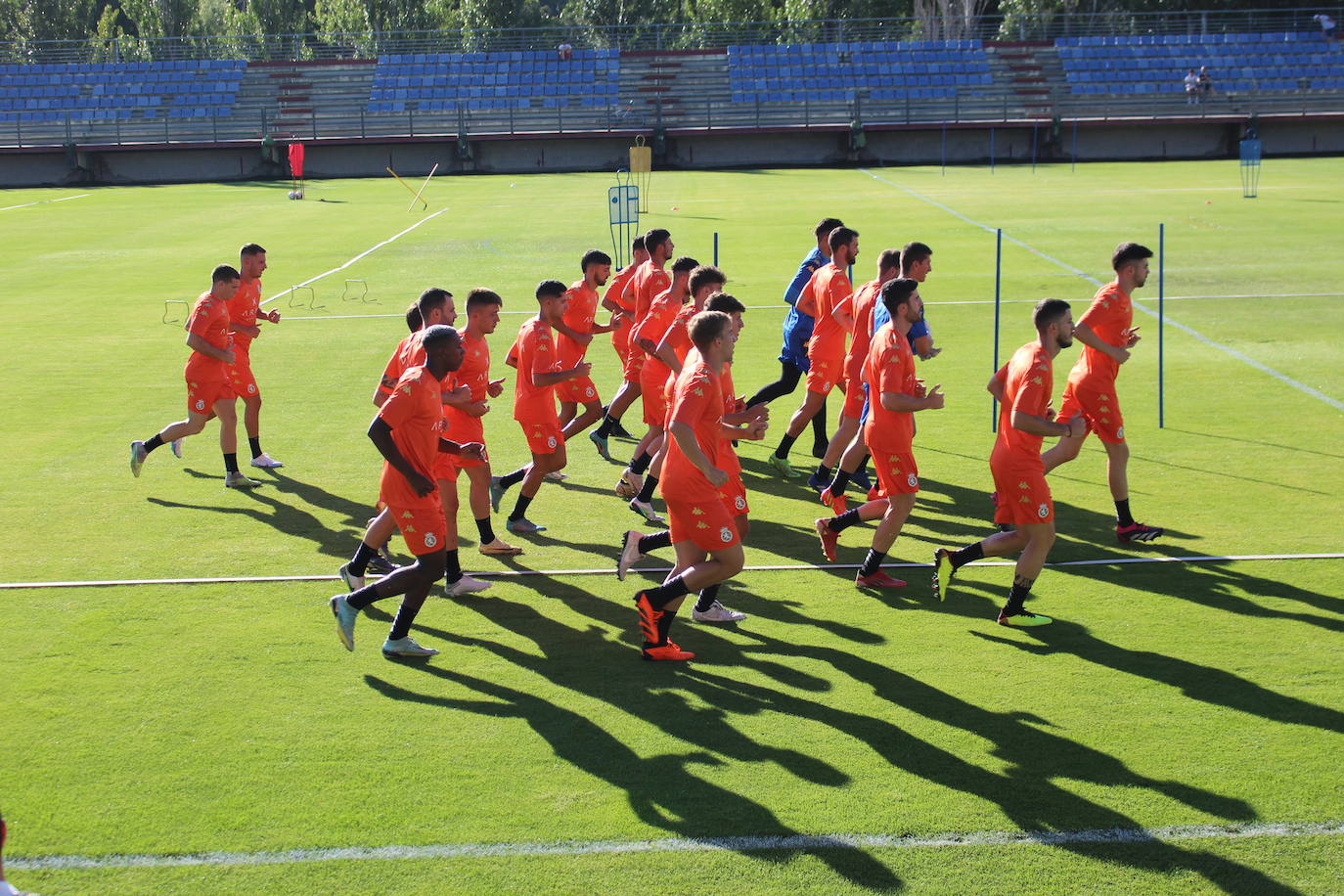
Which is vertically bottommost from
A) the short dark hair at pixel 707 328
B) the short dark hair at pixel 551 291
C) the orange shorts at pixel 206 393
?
the orange shorts at pixel 206 393

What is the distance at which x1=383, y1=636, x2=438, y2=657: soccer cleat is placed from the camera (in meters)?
7.50

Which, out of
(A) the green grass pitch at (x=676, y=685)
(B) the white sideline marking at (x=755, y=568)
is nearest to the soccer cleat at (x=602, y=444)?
(A) the green grass pitch at (x=676, y=685)

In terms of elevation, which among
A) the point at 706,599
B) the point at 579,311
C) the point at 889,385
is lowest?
the point at 706,599

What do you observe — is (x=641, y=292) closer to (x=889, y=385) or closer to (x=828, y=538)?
(x=828, y=538)

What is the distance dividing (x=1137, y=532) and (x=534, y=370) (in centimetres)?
464

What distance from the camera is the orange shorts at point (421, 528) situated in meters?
7.21

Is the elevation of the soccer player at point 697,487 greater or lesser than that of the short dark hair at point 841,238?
lesser

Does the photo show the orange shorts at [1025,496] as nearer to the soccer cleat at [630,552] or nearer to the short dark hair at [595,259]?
the soccer cleat at [630,552]

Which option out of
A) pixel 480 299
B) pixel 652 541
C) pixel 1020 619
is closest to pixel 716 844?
pixel 652 541

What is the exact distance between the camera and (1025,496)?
753cm

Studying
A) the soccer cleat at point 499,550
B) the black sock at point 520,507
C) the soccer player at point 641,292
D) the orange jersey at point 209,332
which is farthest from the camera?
the soccer player at point 641,292

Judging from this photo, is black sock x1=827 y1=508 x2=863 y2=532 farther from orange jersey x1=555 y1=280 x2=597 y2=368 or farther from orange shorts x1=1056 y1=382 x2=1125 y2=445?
orange jersey x1=555 y1=280 x2=597 y2=368

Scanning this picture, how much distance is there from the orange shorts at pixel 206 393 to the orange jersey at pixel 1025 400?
6845mm

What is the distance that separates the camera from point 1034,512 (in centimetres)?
750
